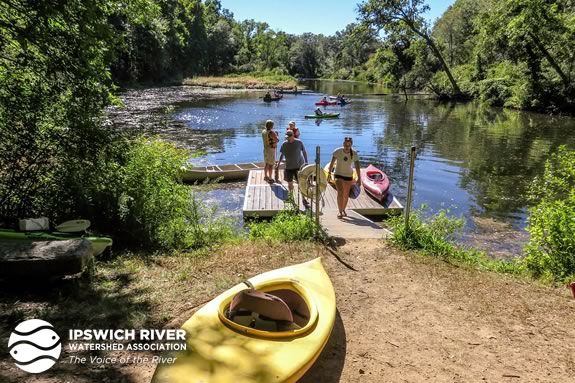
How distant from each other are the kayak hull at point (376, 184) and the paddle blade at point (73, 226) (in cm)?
698

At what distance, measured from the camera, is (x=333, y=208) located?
9.96 metres

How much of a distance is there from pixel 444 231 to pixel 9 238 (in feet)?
21.9

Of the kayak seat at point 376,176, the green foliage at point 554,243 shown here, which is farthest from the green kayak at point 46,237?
the kayak seat at point 376,176

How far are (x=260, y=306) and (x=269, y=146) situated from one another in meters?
8.25

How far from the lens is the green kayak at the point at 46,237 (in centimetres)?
554

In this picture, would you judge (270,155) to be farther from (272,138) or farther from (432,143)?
(432,143)

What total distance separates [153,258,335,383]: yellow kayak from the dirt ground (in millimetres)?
396

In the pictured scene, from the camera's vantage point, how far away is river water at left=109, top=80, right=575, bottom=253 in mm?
12836

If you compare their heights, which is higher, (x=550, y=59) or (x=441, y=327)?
(x=550, y=59)

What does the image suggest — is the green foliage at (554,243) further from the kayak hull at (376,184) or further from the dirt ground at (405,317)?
the kayak hull at (376,184)

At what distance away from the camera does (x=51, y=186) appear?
6703 millimetres

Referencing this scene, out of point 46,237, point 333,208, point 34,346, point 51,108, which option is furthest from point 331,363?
point 333,208

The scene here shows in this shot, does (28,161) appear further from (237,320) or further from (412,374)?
(412,374)

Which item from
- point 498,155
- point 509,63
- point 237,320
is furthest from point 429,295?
point 509,63
